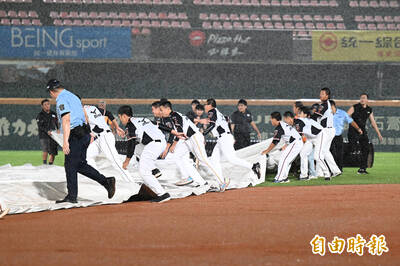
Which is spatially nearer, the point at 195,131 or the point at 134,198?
the point at 134,198

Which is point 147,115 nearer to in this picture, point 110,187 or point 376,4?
point 376,4

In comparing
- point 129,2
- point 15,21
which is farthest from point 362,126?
point 15,21

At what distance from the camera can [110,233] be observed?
6.16 m

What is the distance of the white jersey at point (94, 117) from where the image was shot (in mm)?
11000

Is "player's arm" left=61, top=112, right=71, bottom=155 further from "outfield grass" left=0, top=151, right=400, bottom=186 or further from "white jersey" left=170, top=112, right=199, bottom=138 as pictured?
"outfield grass" left=0, top=151, right=400, bottom=186

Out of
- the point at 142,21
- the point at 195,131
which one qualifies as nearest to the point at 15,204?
the point at 195,131

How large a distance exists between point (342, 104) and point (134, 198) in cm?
1529

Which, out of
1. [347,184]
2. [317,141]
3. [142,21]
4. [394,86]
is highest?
[142,21]

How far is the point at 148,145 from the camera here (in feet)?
30.0

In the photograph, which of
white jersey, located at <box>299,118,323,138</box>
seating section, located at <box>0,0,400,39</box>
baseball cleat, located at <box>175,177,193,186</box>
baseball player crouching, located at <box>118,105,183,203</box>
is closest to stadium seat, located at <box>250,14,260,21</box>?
seating section, located at <box>0,0,400,39</box>

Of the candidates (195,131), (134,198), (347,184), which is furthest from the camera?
(347,184)

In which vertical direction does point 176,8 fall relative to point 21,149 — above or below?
above

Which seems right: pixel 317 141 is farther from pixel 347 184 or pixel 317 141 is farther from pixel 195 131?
pixel 195 131

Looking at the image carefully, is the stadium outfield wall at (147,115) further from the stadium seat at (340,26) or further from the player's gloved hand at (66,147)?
the player's gloved hand at (66,147)
